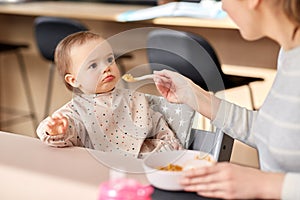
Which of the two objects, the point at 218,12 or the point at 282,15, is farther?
the point at 218,12

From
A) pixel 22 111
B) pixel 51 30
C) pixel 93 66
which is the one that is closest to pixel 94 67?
pixel 93 66

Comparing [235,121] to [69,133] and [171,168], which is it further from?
[69,133]

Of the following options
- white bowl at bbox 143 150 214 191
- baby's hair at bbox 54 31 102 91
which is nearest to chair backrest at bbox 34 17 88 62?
baby's hair at bbox 54 31 102 91

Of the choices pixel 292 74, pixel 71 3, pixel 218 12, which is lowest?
pixel 71 3

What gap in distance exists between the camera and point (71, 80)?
123cm

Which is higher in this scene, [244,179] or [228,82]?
[244,179]

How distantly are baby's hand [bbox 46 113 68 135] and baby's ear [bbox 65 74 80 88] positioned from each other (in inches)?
3.1

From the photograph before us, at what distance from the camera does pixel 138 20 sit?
3105mm

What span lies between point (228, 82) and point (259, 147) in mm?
1435

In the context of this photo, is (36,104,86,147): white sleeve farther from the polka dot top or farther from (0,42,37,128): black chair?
(0,42,37,128): black chair

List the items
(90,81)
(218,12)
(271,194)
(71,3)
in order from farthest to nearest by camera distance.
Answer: (71,3), (218,12), (90,81), (271,194)

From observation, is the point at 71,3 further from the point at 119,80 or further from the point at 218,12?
the point at 119,80

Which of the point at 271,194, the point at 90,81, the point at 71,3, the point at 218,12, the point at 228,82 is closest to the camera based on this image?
the point at 271,194

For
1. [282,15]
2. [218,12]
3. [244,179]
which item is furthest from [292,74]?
[218,12]
